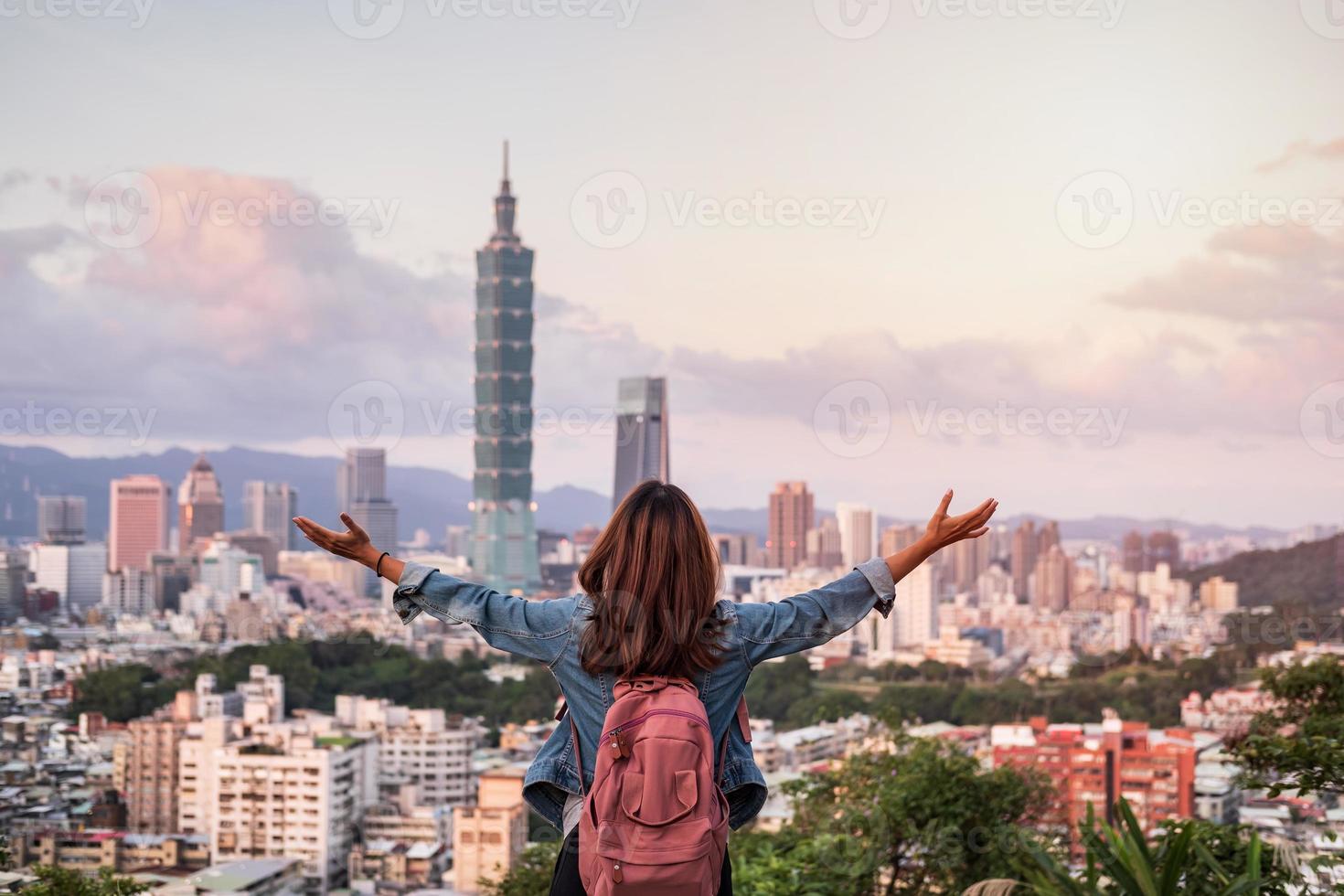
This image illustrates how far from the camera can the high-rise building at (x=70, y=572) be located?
26.2 metres

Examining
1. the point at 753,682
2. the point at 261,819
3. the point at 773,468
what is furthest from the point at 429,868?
the point at 773,468

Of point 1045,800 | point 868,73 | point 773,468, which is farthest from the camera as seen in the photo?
point 773,468

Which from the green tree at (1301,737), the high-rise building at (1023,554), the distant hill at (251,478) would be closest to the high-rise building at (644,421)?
the distant hill at (251,478)

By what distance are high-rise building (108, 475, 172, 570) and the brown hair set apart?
31399 millimetres

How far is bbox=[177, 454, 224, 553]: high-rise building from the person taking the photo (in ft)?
112

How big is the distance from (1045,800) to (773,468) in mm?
27499

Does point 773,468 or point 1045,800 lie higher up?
point 773,468

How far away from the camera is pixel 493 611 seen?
3.53 feet

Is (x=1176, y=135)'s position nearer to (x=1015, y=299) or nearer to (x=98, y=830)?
(x=1015, y=299)

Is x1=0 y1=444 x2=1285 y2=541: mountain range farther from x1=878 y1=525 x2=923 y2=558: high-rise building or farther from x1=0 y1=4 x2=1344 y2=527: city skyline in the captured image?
x1=878 y1=525 x2=923 y2=558: high-rise building

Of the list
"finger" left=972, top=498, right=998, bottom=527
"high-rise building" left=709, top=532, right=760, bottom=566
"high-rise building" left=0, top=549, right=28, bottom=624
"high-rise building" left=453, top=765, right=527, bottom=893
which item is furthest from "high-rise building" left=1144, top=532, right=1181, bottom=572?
"finger" left=972, top=498, right=998, bottom=527

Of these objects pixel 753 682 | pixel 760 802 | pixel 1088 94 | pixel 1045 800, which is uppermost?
pixel 1088 94

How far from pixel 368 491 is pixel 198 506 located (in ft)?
22.6

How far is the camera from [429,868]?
43.4 feet
